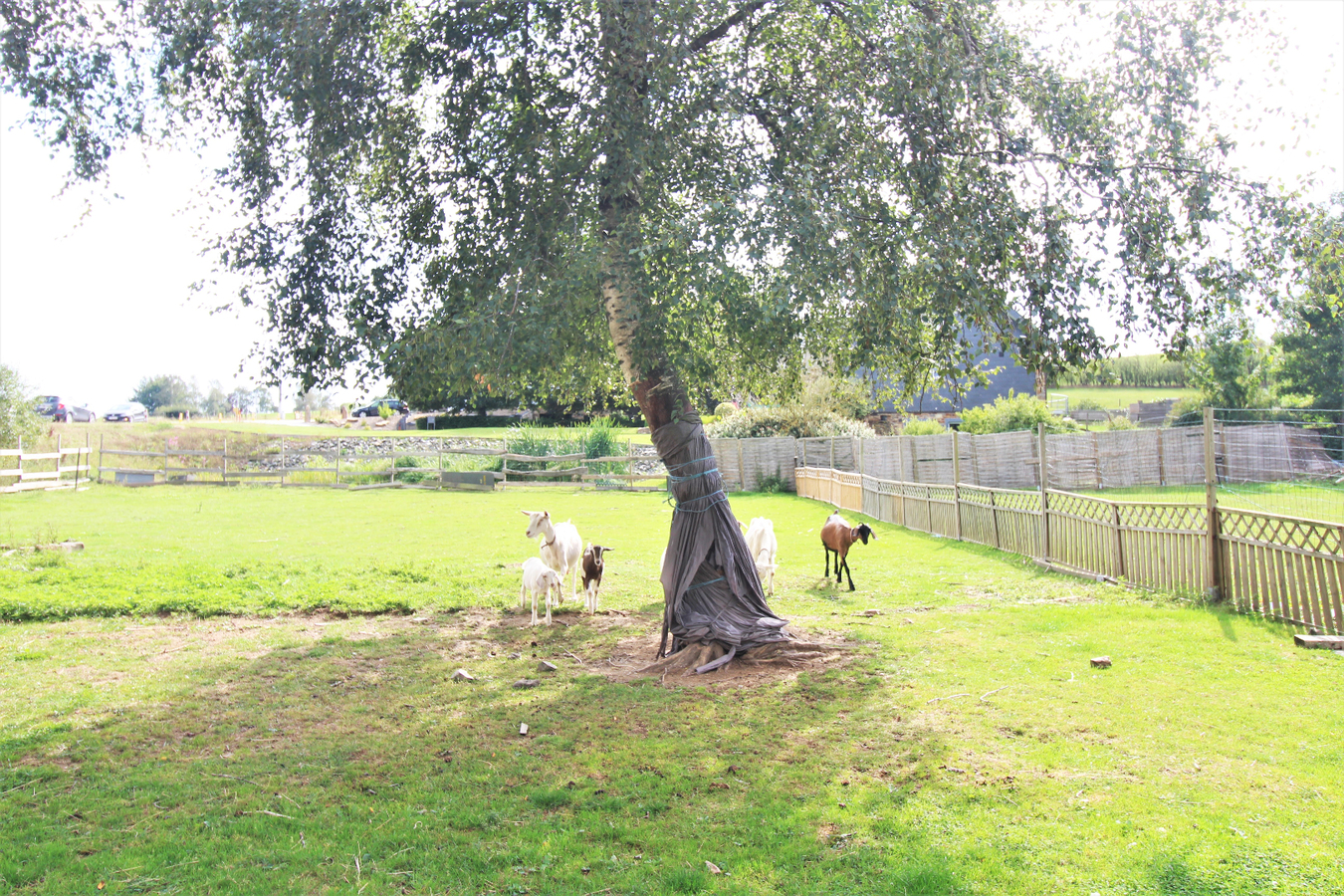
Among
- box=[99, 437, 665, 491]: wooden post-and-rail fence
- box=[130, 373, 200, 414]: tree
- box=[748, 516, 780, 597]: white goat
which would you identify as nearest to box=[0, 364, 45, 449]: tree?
box=[99, 437, 665, 491]: wooden post-and-rail fence

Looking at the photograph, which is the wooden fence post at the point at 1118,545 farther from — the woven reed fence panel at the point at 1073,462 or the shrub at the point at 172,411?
the shrub at the point at 172,411

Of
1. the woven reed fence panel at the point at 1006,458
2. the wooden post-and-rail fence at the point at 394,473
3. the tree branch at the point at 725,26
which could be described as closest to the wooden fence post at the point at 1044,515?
the tree branch at the point at 725,26

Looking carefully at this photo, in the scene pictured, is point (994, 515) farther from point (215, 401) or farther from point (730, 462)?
point (215, 401)

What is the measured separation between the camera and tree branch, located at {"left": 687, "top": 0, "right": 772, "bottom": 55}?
306 inches

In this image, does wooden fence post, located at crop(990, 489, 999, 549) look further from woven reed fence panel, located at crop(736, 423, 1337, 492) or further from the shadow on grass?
the shadow on grass

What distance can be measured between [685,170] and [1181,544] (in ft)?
23.4

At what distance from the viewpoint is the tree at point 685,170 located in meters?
6.70

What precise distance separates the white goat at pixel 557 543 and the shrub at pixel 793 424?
20.7 m

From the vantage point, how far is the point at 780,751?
5.49m

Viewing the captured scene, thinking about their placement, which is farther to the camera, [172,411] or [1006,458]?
[172,411]

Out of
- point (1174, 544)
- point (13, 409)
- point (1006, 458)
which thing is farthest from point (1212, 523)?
point (13, 409)

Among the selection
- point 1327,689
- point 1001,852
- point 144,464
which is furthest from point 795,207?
point 144,464

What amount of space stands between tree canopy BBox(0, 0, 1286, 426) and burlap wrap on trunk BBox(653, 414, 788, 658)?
582 millimetres

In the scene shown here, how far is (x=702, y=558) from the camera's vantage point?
26.1ft
